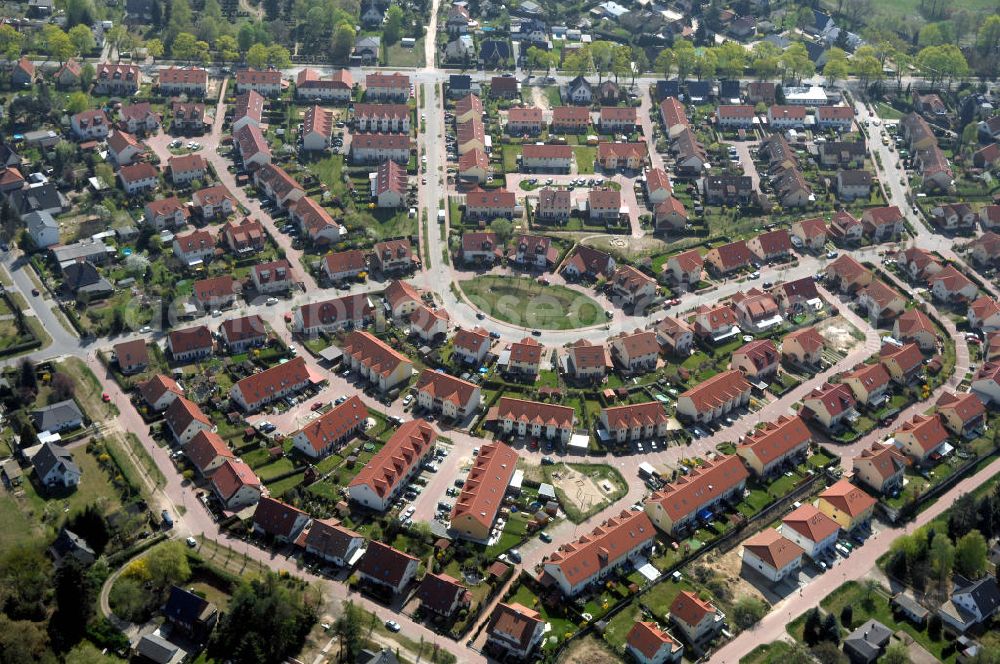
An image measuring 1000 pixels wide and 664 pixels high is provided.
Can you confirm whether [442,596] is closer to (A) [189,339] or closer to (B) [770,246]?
(A) [189,339]

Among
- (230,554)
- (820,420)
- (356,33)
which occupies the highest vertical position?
(356,33)

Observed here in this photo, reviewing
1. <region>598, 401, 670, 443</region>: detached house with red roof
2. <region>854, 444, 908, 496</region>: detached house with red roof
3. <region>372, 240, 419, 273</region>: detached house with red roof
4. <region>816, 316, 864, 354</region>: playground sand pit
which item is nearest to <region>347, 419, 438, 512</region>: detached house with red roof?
<region>598, 401, 670, 443</region>: detached house with red roof

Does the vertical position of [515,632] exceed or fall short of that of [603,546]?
it falls short

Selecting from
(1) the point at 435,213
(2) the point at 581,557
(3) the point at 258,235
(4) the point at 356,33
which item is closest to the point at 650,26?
(4) the point at 356,33

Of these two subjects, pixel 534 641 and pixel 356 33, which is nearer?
pixel 534 641

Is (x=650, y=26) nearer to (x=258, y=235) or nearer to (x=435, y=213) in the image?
(x=435, y=213)

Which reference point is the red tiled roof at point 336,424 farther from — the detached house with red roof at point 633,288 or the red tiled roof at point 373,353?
the detached house with red roof at point 633,288

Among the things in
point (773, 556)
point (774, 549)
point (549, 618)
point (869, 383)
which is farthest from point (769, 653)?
point (869, 383)
